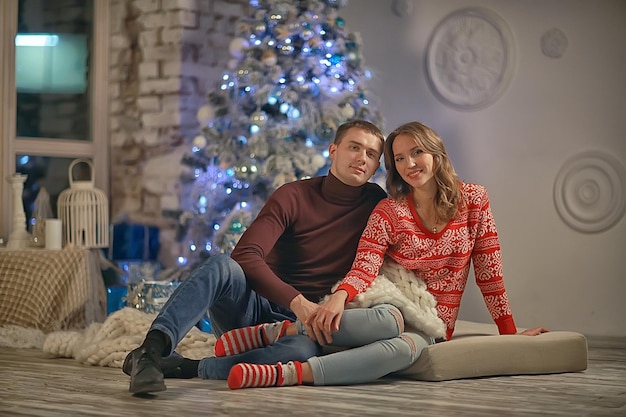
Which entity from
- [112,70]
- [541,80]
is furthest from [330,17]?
[112,70]

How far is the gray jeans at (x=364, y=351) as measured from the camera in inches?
109

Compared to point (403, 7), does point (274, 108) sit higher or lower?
lower

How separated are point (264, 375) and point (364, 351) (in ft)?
1.00

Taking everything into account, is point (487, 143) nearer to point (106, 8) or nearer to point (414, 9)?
point (414, 9)

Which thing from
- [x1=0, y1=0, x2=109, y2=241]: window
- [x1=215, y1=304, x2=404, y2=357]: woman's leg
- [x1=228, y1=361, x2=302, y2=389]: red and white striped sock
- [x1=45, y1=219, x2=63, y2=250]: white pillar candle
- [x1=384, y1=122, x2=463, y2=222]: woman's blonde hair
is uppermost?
[x1=0, y1=0, x2=109, y2=241]: window

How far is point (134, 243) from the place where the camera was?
5605mm

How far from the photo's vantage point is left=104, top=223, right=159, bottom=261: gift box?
558cm

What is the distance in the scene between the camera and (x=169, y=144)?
219 inches

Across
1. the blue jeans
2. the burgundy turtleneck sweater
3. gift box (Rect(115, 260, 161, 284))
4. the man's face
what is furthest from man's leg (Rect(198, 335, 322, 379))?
gift box (Rect(115, 260, 161, 284))

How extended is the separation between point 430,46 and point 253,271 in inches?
116

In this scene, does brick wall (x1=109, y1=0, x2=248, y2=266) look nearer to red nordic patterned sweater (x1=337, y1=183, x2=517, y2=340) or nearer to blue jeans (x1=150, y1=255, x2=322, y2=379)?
blue jeans (x1=150, y1=255, x2=322, y2=379)

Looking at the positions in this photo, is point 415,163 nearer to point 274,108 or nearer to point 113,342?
point 113,342

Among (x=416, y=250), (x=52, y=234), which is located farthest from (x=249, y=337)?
(x=52, y=234)

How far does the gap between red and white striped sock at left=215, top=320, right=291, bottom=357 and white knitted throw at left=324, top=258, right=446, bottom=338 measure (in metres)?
0.19
